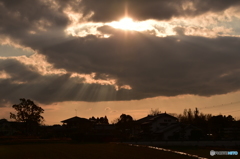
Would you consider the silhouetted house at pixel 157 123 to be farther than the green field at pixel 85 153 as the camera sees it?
Yes

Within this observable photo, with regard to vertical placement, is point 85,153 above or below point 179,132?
below

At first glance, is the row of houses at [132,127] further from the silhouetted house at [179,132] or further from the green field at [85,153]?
the green field at [85,153]

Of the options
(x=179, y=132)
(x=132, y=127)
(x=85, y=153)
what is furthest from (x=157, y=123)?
(x=85, y=153)

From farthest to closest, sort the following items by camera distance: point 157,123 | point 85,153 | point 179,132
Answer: point 157,123, point 179,132, point 85,153

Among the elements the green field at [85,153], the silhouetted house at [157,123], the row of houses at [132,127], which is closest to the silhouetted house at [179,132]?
the row of houses at [132,127]

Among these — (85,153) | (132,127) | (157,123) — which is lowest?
(85,153)

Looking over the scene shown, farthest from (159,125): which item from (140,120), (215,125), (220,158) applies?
(220,158)

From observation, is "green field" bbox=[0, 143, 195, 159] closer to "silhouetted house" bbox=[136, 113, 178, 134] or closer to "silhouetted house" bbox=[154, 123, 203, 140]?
"silhouetted house" bbox=[154, 123, 203, 140]

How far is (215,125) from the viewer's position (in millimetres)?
131375

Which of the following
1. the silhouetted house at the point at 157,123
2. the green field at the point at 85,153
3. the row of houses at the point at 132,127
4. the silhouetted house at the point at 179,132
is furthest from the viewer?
the silhouetted house at the point at 157,123

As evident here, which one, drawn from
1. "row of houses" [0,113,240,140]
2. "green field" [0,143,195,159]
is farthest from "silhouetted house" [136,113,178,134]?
"green field" [0,143,195,159]

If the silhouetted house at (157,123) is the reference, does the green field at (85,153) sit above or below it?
below

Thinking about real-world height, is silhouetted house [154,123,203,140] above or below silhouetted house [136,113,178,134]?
below

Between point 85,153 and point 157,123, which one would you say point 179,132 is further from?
point 85,153
